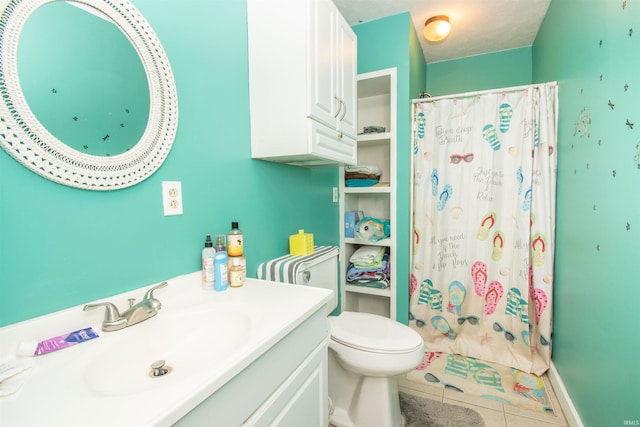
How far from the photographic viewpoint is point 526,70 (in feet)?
7.93

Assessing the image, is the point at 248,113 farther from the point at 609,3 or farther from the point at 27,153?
the point at 609,3

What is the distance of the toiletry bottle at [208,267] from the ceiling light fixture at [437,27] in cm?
212

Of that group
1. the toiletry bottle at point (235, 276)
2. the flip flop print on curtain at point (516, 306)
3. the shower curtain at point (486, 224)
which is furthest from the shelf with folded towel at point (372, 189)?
the toiletry bottle at point (235, 276)

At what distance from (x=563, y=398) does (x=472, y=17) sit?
8.08ft

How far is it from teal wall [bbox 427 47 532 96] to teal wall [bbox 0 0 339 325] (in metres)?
2.00

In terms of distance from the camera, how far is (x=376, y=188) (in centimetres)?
215

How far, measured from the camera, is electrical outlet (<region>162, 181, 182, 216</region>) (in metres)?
0.91

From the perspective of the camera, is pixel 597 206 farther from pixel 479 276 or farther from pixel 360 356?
pixel 360 356

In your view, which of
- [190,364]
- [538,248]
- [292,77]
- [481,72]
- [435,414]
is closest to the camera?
[190,364]

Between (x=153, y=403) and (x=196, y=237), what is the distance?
64cm

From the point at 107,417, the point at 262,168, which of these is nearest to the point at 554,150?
the point at 262,168

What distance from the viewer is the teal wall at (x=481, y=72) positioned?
95.7 inches

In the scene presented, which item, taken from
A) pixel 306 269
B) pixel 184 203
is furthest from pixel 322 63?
pixel 306 269

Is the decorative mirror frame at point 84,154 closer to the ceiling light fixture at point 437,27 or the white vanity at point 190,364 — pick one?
the white vanity at point 190,364
